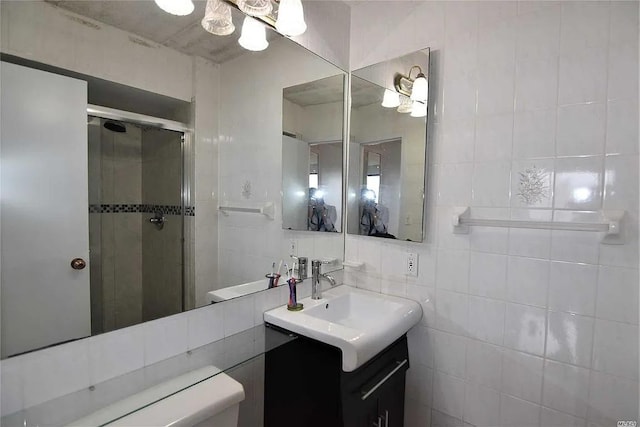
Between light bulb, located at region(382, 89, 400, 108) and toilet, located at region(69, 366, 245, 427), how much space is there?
4.68 ft

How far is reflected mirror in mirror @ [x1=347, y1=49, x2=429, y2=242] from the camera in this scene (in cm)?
152

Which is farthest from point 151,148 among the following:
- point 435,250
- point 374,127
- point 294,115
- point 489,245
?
point 489,245

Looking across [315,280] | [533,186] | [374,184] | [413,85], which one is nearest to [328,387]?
[315,280]

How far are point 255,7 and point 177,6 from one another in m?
0.33

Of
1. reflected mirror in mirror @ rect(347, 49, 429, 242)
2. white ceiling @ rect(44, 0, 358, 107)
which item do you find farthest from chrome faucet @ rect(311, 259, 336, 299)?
white ceiling @ rect(44, 0, 358, 107)

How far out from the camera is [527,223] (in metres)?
1.23

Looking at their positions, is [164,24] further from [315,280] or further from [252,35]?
[315,280]

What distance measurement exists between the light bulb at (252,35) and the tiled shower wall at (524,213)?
2.25 feet

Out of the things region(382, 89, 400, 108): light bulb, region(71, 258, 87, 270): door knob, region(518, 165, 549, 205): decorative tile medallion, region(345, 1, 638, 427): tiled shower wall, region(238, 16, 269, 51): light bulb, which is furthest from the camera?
region(382, 89, 400, 108): light bulb

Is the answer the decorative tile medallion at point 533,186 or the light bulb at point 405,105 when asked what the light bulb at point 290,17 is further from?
the decorative tile medallion at point 533,186

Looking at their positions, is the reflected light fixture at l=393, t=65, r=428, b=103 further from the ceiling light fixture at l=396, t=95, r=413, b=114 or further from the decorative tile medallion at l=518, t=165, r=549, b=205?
the decorative tile medallion at l=518, t=165, r=549, b=205

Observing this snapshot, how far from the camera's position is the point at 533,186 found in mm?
1243

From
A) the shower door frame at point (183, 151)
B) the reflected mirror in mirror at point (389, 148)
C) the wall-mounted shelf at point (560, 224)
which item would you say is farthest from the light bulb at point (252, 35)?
the wall-mounted shelf at point (560, 224)

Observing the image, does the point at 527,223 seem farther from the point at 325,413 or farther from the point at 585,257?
the point at 325,413
